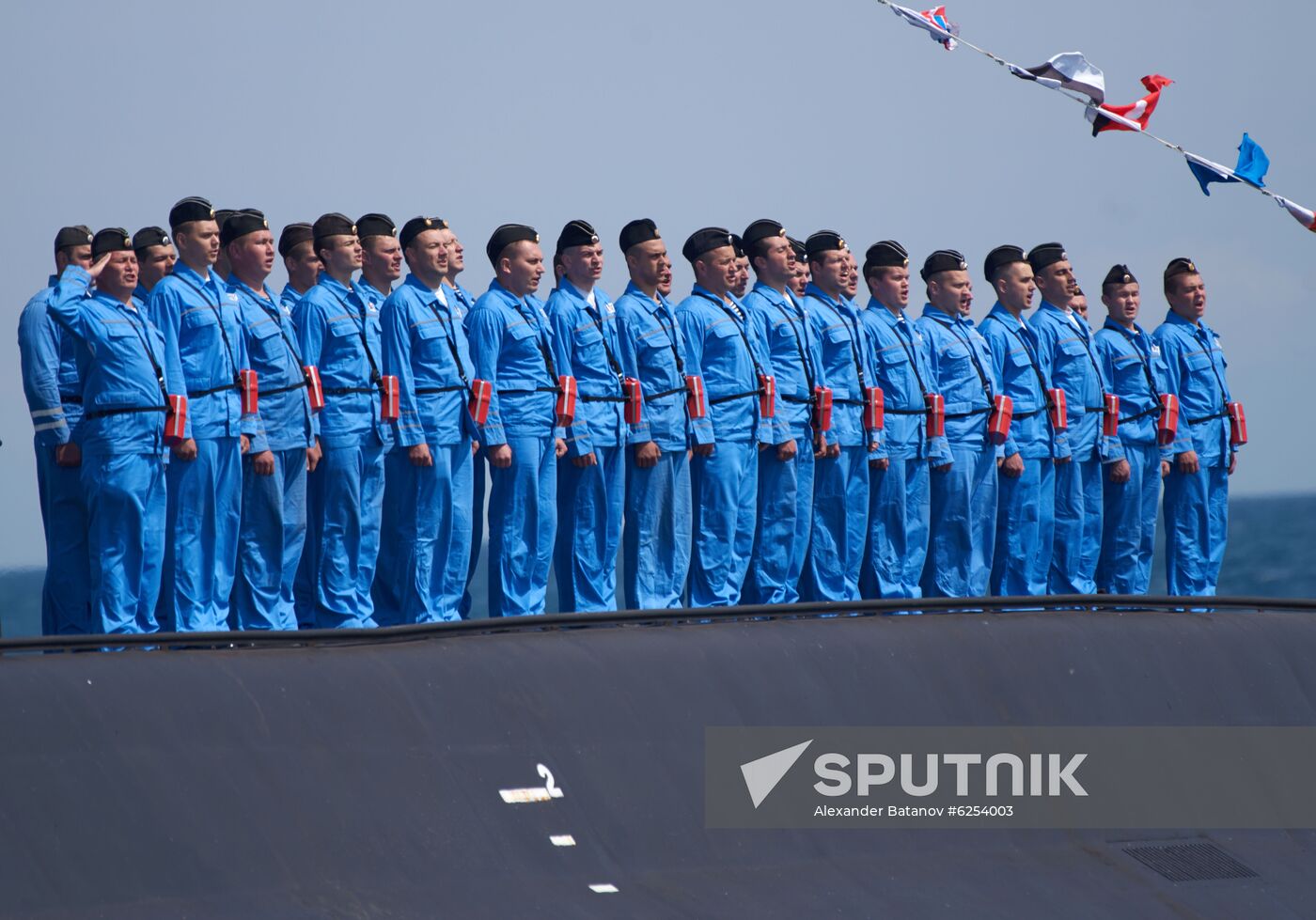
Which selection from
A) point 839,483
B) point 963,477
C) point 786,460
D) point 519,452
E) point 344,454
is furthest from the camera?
point 963,477

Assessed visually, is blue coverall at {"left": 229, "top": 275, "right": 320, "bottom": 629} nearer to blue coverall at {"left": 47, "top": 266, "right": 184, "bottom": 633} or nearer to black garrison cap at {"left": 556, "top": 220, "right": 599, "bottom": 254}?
blue coverall at {"left": 47, "top": 266, "right": 184, "bottom": 633}

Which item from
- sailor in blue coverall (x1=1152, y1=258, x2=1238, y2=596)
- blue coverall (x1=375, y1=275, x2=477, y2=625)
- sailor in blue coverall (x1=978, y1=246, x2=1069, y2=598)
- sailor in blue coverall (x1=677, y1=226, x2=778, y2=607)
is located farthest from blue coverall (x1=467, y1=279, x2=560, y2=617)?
sailor in blue coverall (x1=1152, y1=258, x2=1238, y2=596)

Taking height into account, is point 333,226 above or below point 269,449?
above

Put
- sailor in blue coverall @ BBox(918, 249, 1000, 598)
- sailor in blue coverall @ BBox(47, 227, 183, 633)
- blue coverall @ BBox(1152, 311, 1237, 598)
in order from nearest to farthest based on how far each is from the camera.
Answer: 1. sailor in blue coverall @ BBox(47, 227, 183, 633)
2. sailor in blue coverall @ BBox(918, 249, 1000, 598)
3. blue coverall @ BBox(1152, 311, 1237, 598)

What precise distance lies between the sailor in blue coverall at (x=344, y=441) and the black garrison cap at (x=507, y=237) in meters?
0.88

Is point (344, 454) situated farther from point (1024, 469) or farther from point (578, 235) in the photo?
point (1024, 469)

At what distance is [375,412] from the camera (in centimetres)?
1089

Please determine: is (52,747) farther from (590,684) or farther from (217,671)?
(590,684)

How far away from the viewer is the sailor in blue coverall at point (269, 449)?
10.4 metres

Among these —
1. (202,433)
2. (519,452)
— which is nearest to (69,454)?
(202,433)

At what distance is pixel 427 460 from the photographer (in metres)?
10.8

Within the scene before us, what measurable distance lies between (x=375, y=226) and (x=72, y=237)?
172cm

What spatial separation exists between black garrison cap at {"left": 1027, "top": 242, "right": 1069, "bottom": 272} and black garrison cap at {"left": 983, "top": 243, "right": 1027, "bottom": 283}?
0.21 metres

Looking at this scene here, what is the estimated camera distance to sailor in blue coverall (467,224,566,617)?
11.1m
